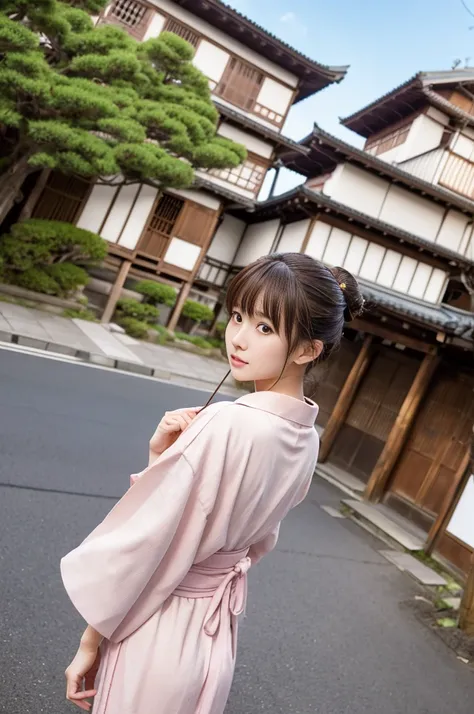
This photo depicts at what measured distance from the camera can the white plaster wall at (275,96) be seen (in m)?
17.5

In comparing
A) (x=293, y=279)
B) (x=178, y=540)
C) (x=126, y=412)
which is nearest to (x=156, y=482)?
(x=178, y=540)

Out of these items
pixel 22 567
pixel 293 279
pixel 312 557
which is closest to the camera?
pixel 293 279

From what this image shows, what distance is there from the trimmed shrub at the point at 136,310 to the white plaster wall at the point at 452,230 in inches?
406

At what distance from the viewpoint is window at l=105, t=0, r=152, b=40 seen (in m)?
15.8

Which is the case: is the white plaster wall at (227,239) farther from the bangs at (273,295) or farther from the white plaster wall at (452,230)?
the bangs at (273,295)

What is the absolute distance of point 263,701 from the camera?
10.8 ft

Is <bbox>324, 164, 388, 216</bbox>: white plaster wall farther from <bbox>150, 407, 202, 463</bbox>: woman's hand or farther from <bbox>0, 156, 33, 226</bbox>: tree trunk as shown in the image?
<bbox>150, 407, 202, 463</bbox>: woman's hand

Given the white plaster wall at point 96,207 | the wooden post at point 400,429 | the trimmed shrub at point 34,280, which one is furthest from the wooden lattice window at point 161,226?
the wooden post at point 400,429

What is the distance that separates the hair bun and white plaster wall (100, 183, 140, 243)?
50.3 feet

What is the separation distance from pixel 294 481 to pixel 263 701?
8.73 ft

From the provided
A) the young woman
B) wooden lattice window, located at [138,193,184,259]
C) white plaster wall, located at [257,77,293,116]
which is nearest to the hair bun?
the young woman

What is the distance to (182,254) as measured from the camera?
1730 cm

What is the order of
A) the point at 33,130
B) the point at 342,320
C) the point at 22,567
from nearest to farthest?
the point at 342,320
the point at 22,567
the point at 33,130

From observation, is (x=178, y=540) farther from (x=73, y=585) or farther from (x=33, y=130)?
(x=33, y=130)
